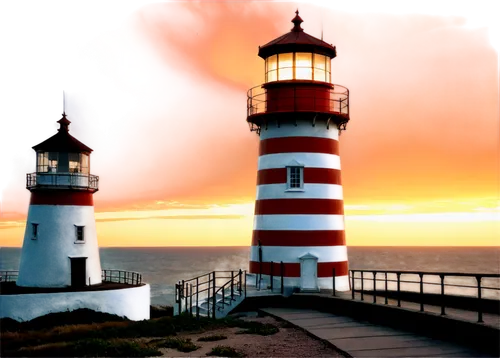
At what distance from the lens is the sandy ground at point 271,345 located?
35.4 feet

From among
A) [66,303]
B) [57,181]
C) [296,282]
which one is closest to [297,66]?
[296,282]

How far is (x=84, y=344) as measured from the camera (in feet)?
37.8

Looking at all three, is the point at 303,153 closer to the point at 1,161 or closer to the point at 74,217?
the point at 1,161

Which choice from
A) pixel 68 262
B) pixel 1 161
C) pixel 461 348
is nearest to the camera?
pixel 461 348

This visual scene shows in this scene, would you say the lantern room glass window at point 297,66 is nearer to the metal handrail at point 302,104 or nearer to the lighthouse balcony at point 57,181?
the metal handrail at point 302,104

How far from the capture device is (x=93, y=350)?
36.8ft

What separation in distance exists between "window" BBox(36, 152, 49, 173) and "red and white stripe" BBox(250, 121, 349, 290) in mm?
11767

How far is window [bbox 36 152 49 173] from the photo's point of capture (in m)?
27.8

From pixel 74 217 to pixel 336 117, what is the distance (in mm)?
13216

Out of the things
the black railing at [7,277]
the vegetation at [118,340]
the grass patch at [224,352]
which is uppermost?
the grass patch at [224,352]

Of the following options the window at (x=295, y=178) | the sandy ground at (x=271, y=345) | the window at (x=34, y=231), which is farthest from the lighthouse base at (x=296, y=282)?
the window at (x=34, y=231)

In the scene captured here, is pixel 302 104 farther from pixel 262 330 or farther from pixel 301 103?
pixel 262 330

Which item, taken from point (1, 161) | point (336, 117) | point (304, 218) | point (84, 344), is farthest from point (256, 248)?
point (84, 344)

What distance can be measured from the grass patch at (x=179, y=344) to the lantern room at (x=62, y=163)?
16.7 meters
